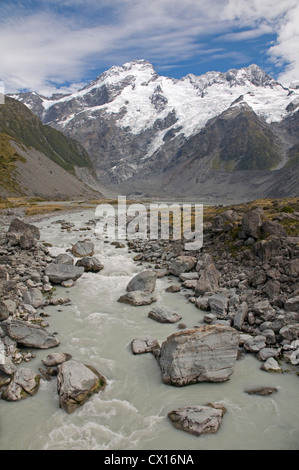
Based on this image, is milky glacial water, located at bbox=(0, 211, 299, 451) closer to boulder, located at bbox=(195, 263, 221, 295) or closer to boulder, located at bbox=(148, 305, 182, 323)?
boulder, located at bbox=(148, 305, 182, 323)

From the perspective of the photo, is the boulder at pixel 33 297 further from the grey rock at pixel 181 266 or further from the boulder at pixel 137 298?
the grey rock at pixel 181 266

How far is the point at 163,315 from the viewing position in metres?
19.4

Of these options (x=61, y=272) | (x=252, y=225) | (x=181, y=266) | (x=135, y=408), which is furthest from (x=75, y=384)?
(x=252, y=225)

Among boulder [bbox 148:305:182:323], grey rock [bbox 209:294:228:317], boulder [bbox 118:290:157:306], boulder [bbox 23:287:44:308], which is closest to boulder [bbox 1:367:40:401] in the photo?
boulder [bbox 23:287:44:308]

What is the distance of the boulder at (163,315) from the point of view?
19102 millimetres

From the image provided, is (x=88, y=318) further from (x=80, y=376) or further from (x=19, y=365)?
(x=80, y=376)

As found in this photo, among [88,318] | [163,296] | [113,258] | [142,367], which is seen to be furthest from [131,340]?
[113,258]

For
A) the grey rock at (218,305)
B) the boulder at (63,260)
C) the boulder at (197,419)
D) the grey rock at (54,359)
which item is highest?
the boulder at (63,260)

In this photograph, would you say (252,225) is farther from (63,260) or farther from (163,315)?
(63,260)

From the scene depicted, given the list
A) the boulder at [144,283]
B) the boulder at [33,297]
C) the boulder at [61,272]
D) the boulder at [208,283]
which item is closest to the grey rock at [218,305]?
the boulder at [208,283]

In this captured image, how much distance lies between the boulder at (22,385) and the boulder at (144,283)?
456 inches

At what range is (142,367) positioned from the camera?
1464 centimetres

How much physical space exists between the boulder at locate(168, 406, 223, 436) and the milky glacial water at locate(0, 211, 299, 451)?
19cm

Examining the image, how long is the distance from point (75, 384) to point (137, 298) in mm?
10138
